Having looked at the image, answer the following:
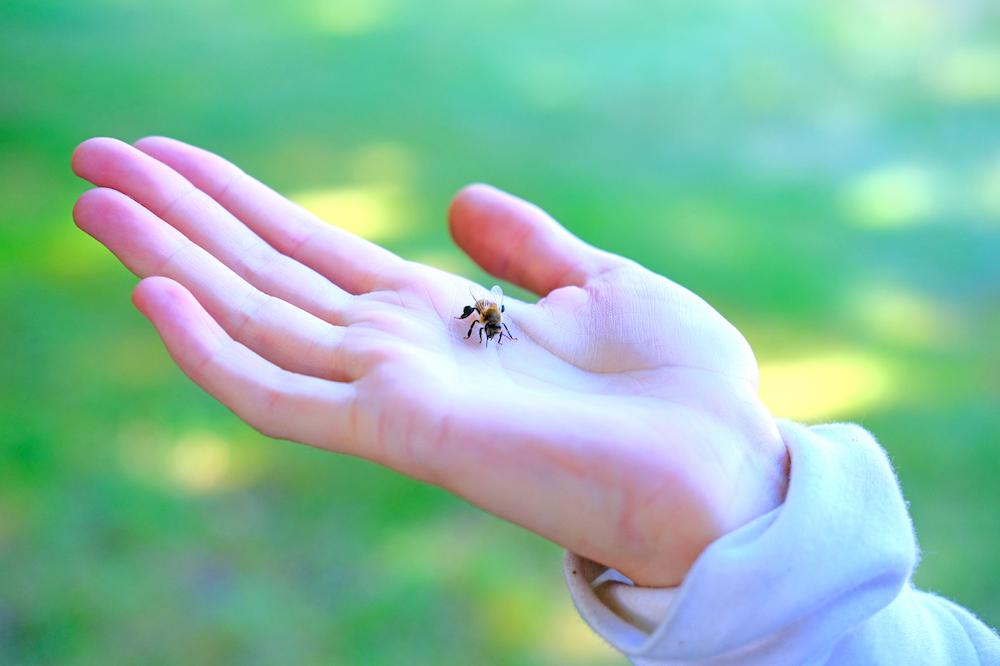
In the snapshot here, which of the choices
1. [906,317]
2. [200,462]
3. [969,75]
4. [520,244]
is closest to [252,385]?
[520,244]

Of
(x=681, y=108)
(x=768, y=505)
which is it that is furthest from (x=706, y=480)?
(x=681, y=108)

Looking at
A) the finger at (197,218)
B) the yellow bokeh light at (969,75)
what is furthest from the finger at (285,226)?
the yellow bokeh light at (969,75)

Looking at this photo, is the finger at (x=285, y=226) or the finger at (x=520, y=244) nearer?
the finger at (x=285, y=226)

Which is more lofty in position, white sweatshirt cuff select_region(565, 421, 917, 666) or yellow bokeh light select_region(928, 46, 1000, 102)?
yellow bokeh light select_region(928, 46, 1000, 102)

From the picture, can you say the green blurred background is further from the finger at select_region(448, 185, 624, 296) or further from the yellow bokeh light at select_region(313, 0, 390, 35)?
the finger at select_region(448, 185, 624, 296)

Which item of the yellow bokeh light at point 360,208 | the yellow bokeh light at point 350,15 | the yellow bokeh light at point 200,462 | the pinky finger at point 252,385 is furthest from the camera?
the yellow bokeh light at point 350,15

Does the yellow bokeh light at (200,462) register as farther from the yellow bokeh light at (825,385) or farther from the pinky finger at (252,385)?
the yellow bokeh light at (825,385)

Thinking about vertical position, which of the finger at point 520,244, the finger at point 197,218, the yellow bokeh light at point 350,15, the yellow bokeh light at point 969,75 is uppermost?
Answer: the yellow bokeh light at point 969,75

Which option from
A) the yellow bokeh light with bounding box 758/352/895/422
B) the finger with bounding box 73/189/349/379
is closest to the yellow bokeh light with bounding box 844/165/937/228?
the yellow bokeh light with bounding box 758/352/895/422
